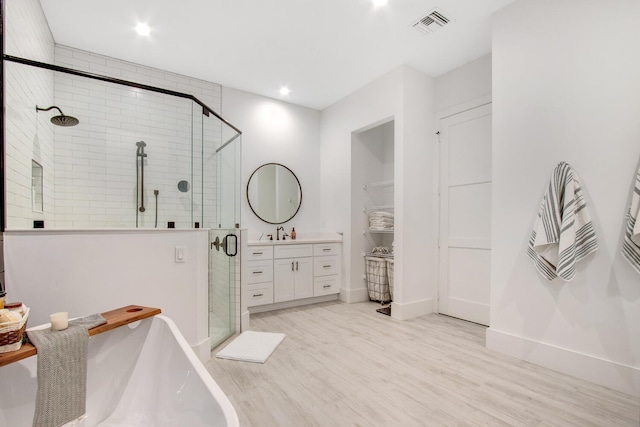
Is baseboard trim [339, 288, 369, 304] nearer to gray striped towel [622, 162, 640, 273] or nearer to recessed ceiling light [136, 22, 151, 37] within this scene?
gray striped towel [622, 162, 640, 273]

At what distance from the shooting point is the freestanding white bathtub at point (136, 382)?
45.3 inches

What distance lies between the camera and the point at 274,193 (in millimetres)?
4422

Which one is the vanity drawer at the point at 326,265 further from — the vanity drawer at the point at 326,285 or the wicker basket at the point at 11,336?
the wicker basket at the point at 11,336

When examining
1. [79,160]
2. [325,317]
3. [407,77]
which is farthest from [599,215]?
[79,160]

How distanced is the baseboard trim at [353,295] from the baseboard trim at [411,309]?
0.80 m

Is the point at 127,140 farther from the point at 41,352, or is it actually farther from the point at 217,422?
the point at 217,422

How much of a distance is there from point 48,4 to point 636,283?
191 inches

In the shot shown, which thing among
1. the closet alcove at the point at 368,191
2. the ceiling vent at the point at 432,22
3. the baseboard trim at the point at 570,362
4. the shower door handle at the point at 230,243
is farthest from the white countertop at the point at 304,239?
the ceiling vent at the point at 432,22

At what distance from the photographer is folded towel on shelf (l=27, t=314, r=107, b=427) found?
111 cm

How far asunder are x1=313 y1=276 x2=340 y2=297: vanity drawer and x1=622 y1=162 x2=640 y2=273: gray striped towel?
9.97ft

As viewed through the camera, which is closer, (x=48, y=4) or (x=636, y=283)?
(x=636, y=283)

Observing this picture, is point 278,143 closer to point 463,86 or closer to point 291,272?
point 291,272

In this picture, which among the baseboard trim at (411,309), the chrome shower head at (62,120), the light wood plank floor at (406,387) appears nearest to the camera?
the light wood plank floor at (406,387)

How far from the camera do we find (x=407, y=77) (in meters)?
3.54
